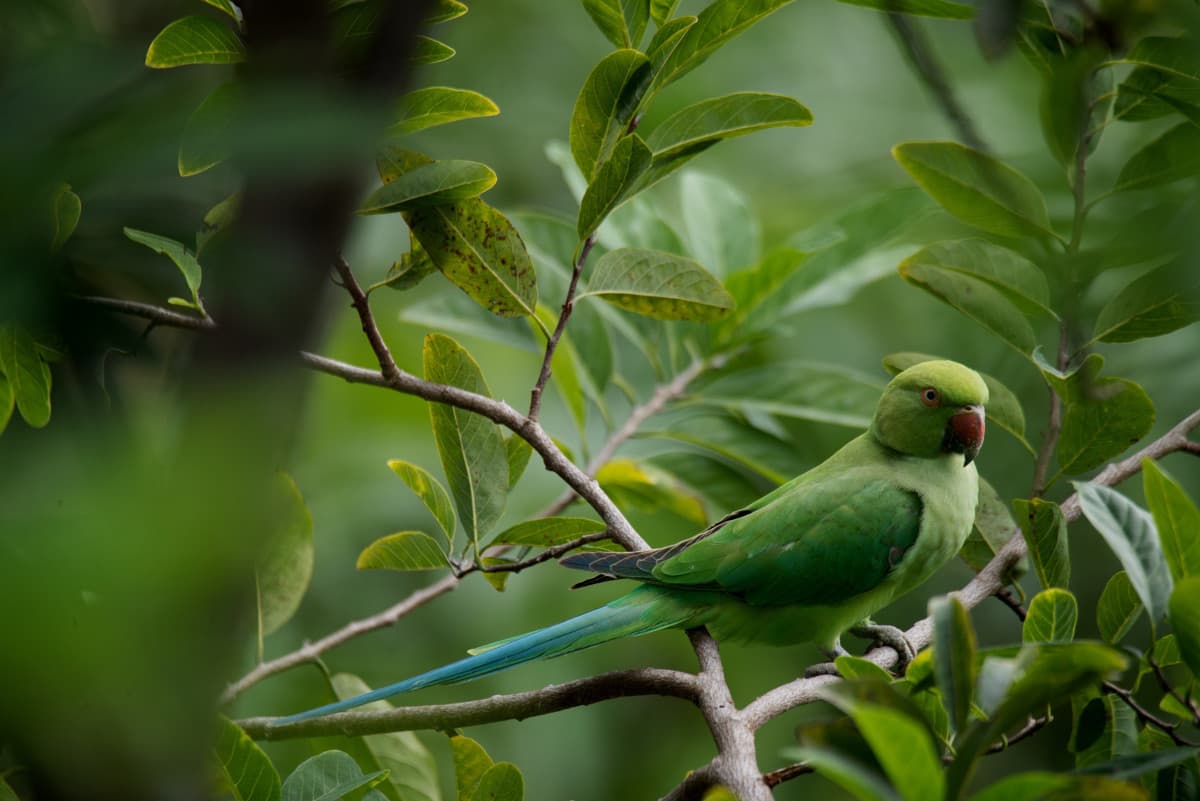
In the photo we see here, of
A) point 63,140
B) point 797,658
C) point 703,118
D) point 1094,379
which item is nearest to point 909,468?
point 1094,379

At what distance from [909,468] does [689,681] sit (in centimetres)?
118

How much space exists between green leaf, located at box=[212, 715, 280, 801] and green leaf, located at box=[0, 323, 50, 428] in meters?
0.58

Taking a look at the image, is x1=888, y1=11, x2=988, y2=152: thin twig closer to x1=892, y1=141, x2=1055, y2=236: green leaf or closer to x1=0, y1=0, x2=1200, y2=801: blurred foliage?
x1=0, y1=0, x2=1200, y2=801: blurred foliage

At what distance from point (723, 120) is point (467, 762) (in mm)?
1357

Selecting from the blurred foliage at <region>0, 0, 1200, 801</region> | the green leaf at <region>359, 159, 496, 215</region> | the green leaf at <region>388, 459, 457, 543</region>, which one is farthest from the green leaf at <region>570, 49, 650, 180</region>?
the green leaf at <region>388, 459, 457, 543</region>

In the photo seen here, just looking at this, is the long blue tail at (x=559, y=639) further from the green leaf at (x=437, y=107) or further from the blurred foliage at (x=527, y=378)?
the green leaf at (x=437, y=107)

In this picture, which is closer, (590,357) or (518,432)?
(518,432)

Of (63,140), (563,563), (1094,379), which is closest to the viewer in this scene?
(63,140)

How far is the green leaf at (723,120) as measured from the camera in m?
2.05

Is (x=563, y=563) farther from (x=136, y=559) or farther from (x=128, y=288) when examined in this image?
(x=136, y=559)

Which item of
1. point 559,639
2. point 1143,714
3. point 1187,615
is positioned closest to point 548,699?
point 559,639

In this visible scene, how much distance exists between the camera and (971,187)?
2.30 m

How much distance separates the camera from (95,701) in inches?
23.3

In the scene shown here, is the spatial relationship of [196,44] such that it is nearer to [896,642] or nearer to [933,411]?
[896,642]
